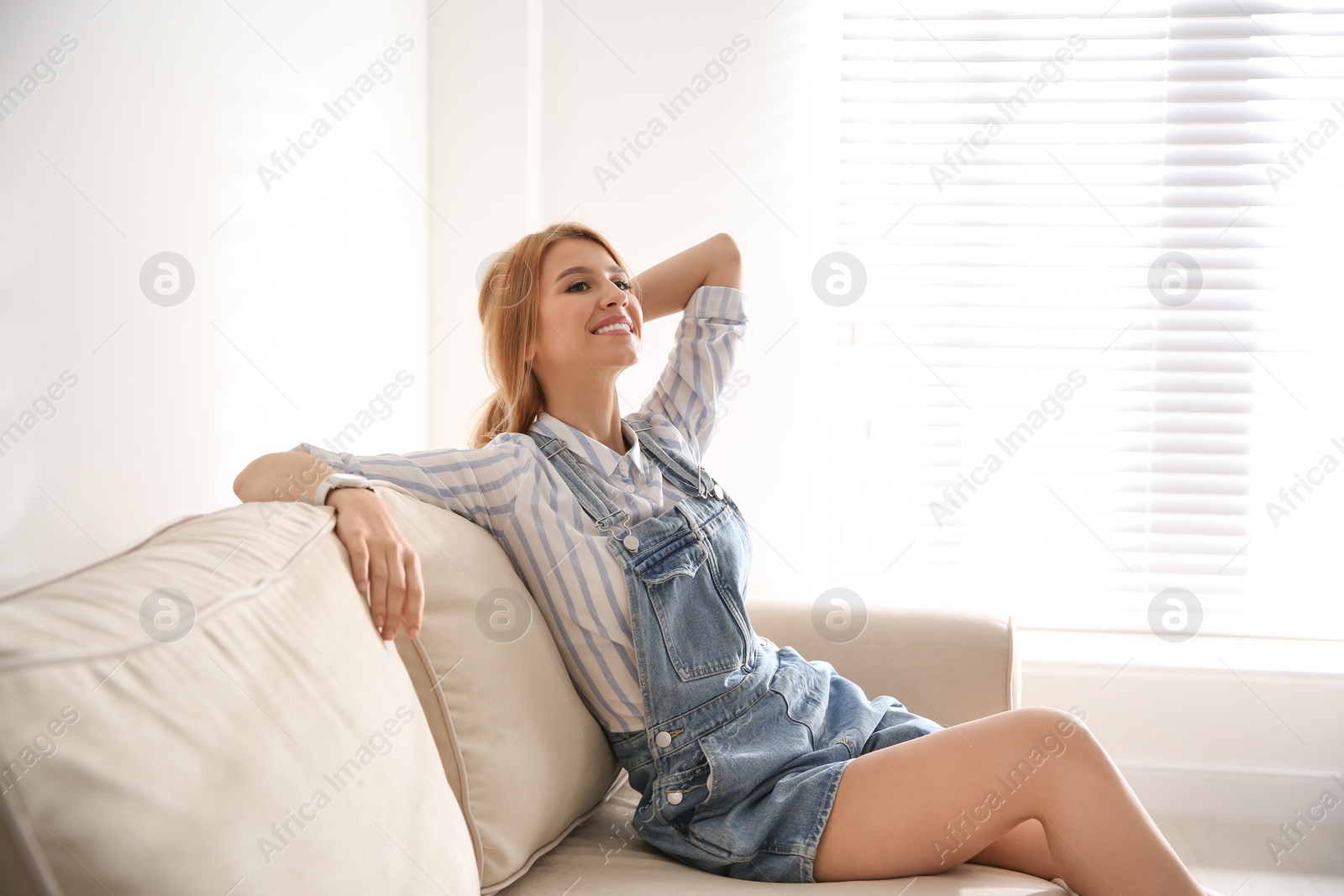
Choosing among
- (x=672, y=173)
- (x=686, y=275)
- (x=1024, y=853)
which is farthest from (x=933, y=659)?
(x=672, y=173)

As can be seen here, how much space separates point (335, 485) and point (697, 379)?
2.45ft

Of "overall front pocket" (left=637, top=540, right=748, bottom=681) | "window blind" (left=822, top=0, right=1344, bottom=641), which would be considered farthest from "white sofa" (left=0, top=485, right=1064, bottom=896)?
"window blind" (left=822, top=0, right=1344, bottom=641)

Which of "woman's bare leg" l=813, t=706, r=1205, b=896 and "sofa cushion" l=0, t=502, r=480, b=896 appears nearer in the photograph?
"sofa cushion" l=0, t=502, r=480, b=896

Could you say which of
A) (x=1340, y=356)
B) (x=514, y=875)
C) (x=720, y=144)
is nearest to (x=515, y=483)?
(x=514, y=875)

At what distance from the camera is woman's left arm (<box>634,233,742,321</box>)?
1.61 meters

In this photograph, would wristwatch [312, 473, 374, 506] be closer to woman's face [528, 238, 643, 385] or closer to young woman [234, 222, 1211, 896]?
young woman [234, 222, 1211, 896]

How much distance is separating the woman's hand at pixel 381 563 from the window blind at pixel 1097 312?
164 cm

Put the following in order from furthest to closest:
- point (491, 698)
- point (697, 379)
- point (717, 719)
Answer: point (697, 379), point (717, 719), point (491, 698)

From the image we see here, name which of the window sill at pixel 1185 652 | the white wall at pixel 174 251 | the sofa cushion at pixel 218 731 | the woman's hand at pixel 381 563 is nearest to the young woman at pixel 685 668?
the woman's hand at pixel 381 563

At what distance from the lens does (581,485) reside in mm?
1236

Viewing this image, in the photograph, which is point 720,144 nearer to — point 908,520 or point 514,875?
point 908,520

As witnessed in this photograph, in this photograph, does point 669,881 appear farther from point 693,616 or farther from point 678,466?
point 678,466

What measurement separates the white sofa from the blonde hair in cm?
36

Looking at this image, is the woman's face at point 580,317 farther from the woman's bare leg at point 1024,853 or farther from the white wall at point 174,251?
the woman's bare leg at point 1024,853
